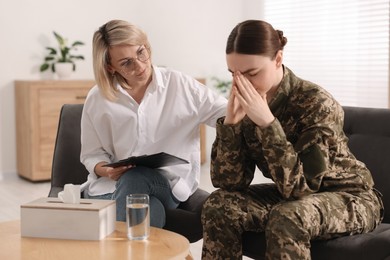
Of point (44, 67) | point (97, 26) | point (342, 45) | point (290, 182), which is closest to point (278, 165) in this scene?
point (290, 182)

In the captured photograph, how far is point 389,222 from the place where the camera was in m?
2.40

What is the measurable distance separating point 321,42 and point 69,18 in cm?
223

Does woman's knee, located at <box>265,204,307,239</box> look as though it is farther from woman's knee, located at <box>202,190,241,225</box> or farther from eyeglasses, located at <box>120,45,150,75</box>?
eyeglasses, located at <box>120,45,150,75</box>

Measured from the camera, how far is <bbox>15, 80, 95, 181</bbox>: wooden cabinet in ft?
17.5

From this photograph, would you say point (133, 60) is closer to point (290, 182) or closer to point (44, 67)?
point (290, 182)

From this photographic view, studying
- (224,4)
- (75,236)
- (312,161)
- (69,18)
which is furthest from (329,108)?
(224,4)

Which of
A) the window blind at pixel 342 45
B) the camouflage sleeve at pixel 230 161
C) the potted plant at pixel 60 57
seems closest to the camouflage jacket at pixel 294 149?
the camouflage sleeve at pixel 230 161

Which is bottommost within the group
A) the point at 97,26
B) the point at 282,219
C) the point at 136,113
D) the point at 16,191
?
the point at 16,191

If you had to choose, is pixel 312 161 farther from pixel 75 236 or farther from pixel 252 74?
pixel 75 236

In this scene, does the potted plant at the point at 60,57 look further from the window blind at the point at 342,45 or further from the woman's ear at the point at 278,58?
the woman's ear at the point at 278,58

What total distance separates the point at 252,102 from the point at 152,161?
53cm

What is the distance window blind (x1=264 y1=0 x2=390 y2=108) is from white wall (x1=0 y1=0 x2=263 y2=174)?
63cm

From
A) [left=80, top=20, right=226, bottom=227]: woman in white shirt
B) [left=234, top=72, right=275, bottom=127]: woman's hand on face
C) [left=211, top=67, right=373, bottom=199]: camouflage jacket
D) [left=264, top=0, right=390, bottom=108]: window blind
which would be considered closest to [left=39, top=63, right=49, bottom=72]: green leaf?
[left=264, top=0, right=390, bottom=108]: window blind

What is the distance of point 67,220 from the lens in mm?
1967
